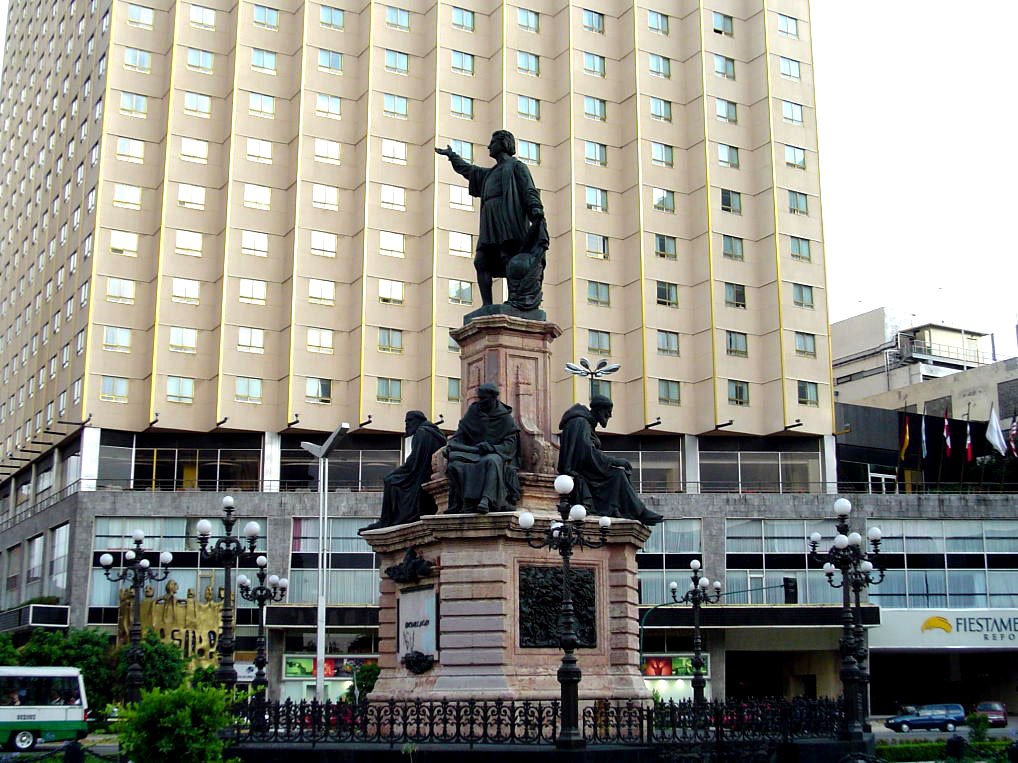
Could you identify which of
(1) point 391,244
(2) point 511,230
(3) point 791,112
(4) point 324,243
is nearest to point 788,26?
(3) point 791,112

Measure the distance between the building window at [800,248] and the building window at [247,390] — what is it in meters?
29.6

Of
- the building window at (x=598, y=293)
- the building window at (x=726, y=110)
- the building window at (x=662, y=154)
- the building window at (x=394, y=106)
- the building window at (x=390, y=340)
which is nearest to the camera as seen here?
the building window at (x=390, y=340)

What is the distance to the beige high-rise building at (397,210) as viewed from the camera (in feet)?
221

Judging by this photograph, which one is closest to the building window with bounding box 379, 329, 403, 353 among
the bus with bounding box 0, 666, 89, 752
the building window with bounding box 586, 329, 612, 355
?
the building window with bounding box 586, 329, 612, 355

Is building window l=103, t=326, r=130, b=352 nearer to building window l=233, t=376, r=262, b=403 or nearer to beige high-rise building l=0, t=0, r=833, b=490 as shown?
beige high-rise building l=0, t=0, r=833, b=490

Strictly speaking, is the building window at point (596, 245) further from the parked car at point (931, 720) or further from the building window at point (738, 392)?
the parked car at point (931, 720)

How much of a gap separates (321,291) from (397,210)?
5.93 metres

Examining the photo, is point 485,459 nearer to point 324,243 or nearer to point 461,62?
point 324,243

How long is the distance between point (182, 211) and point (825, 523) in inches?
1413

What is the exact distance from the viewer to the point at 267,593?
37.1 m

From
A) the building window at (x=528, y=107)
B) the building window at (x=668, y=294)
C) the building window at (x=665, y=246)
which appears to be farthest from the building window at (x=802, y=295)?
the building window at (x=528, y=107)

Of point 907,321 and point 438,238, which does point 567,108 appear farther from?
point 907,321

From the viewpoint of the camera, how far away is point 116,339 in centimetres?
6625

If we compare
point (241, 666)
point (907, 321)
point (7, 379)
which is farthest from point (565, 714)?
point (907, 321)
